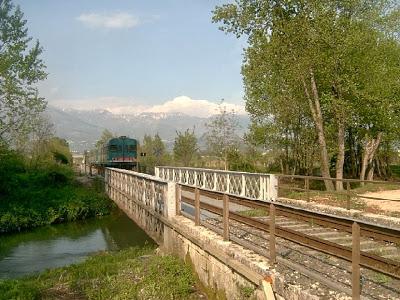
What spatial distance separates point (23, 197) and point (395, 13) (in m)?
28.1

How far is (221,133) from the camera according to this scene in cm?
Answer: 3828

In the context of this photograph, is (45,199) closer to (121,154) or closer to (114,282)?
(121,154)

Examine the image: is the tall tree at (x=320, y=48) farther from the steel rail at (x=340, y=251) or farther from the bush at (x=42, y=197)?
the steel rail at (x=340, y=251)

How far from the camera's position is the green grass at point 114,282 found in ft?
31.1

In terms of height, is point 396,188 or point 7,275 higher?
point 396,188

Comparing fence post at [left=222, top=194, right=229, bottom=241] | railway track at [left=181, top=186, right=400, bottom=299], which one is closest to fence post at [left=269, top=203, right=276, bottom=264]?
railway track at [left=181, top=186, right=400, bottom=299]

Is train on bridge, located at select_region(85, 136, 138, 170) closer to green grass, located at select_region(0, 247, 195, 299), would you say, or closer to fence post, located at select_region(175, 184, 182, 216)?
green grass, located at select_region(0, 247, 195, 299)

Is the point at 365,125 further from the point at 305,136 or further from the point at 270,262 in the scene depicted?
the point at 270,262

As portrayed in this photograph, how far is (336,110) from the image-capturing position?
78.8ft

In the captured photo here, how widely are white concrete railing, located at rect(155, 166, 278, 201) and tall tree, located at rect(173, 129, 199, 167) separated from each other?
26.2 meters

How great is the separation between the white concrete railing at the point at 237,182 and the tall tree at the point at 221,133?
14484 mm

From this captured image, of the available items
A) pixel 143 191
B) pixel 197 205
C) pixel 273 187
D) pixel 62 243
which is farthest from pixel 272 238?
pixel 62 243

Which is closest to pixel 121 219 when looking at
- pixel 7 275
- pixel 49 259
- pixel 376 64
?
pixel 49 259

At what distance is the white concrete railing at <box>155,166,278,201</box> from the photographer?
647 inches
